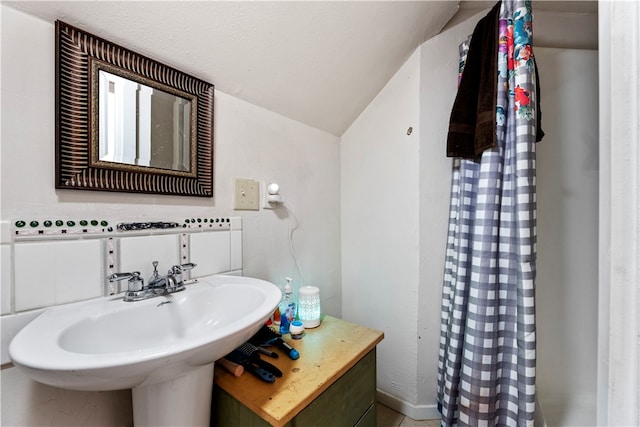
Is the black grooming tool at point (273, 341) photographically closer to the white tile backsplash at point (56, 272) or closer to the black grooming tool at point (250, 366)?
the black grooming tool at point (250, 366)

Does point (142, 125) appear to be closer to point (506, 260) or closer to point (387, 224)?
point (387, 224)

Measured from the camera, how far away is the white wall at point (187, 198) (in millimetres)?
537

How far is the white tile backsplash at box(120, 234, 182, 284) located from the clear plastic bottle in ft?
1.48

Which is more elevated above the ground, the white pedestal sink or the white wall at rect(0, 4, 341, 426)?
the white wall at rect(0, 4, 341, 426)

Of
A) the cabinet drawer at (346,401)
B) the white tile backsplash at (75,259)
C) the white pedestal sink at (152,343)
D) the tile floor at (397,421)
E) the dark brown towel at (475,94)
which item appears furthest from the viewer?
the tile floor at (397,421)

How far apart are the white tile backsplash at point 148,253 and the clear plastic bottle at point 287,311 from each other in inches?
17.7

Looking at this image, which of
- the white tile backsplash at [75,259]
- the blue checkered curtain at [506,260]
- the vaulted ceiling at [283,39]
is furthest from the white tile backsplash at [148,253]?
the blue checkered curtain at [506,260]

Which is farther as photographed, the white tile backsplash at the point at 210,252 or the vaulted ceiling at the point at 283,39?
the white tile backsplash at the point at 210,252

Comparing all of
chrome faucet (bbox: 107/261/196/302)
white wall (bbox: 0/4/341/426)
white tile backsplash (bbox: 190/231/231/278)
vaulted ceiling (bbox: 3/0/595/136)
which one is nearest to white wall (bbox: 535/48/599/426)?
vaulted ceiling (bbox: 3/0/595/136)

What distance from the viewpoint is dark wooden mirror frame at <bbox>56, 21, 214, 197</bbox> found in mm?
587

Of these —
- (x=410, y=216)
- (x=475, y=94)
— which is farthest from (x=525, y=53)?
(x=410, y=216)

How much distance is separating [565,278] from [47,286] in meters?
1.89

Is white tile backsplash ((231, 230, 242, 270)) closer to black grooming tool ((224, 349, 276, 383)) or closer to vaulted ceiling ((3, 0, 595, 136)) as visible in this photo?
black grooming tool ((224, 349, 276, 383))

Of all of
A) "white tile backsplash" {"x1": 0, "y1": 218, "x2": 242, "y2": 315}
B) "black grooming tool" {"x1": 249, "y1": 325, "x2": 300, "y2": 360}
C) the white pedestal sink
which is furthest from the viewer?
"black grooming tool" {"x1": 249, "y1": 325, "x2": 300, "y2": 360}
